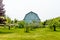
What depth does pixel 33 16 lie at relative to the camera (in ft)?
226

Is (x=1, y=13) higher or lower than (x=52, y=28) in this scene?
higher

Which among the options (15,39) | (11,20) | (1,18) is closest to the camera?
(15,39)

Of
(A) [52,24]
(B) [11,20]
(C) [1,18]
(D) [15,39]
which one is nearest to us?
(D) [15,39]

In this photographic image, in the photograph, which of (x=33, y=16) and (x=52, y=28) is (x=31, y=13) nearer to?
(x=33, y=16)

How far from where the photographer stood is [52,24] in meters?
40.3

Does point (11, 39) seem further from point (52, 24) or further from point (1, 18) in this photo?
point (52, 24)

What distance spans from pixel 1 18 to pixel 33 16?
3238 cm

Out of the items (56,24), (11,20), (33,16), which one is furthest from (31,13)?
(56,24)

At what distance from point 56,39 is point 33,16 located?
45.4m

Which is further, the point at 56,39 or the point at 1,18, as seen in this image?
the point at 1,18

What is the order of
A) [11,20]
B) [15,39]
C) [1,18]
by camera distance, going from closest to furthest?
[15,39], [1,18], [11,20]

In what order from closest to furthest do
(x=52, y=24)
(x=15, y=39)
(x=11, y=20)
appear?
(x=15, y=39) < (x=52, y=24) < (x=11, y=20)

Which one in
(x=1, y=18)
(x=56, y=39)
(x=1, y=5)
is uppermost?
(x=1, y=5)

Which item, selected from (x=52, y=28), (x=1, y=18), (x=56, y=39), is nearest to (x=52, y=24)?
(x=52, y=28)
